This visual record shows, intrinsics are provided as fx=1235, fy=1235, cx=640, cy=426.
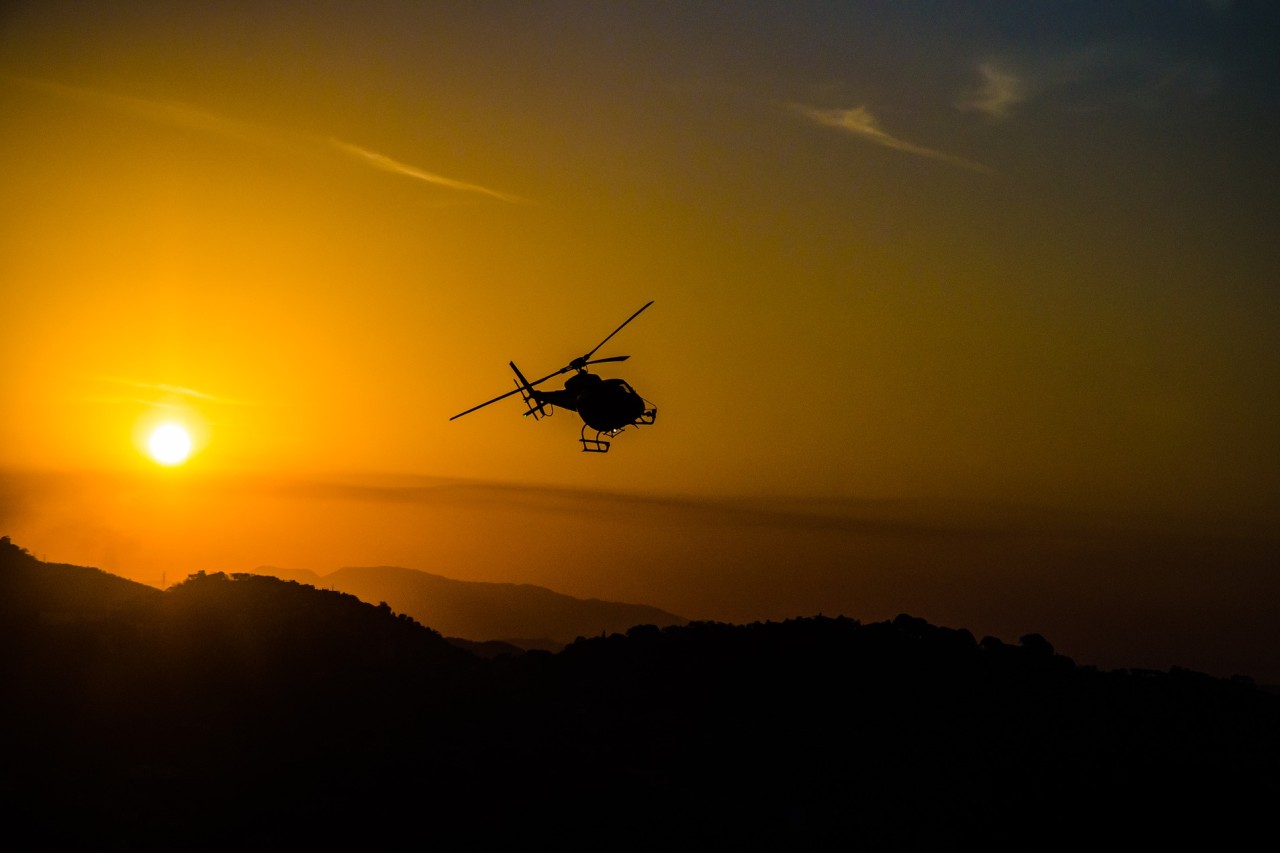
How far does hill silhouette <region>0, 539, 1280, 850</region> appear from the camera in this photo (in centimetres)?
3525

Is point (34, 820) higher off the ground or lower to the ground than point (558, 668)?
lower

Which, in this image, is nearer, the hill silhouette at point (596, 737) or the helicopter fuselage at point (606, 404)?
the hill silhouette at point (596, 737)

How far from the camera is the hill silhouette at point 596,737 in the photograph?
35.2 metres

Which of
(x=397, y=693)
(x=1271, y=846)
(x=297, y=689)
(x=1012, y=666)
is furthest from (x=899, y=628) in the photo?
(x=297, y=689)

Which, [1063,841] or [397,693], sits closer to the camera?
[1063,841]

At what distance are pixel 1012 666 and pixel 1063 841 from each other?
11.3 m

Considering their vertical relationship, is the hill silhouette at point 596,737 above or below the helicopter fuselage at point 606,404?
below

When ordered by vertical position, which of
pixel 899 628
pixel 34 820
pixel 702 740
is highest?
pixel 899 628

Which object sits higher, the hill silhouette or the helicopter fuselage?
the helicopter fuselage

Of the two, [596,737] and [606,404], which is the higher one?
[606,404]

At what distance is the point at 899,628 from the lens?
46688mm

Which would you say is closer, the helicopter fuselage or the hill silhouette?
the hill silhouette

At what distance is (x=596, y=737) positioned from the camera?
130 ft

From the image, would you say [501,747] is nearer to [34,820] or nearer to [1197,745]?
[34,820]
